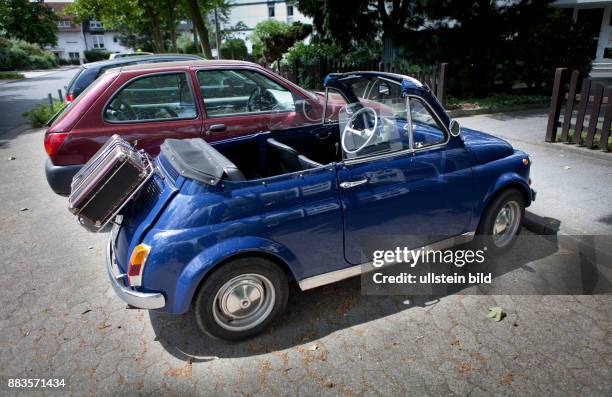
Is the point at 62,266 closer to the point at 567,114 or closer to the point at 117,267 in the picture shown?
the point at 117,267

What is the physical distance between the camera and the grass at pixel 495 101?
10648mm

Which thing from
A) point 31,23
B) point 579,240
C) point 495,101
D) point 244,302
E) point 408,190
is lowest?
point 579,240

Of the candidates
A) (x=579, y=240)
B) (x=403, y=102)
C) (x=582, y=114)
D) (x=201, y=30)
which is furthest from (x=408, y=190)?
(x=201, y=30)

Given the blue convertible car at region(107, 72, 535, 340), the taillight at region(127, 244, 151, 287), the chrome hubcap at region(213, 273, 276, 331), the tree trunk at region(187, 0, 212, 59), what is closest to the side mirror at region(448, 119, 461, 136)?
the blue convertible car at region(107, 72, 535, 340)

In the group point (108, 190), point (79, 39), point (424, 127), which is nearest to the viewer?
point (108, 190)

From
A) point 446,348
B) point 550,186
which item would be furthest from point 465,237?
point 550,186

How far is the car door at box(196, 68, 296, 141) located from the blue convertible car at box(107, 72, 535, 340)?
148cm

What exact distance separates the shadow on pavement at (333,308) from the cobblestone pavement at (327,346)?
1 centimetres

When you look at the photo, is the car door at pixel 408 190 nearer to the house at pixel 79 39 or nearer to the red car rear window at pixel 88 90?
the red car rear window at pixel 88 90

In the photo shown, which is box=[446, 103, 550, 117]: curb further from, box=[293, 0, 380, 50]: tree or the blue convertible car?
the blue convertible car

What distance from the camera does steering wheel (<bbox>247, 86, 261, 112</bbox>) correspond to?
18.4 ft

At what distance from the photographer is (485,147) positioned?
→ 3.78 metres

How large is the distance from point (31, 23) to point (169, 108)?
234 feet

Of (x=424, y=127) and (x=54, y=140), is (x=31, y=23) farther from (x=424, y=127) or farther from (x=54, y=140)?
(x=424, y=127)
